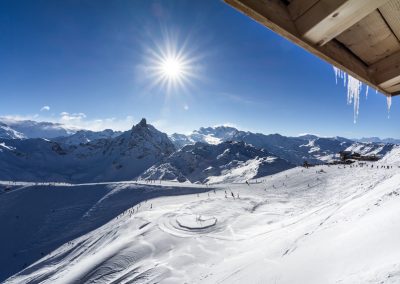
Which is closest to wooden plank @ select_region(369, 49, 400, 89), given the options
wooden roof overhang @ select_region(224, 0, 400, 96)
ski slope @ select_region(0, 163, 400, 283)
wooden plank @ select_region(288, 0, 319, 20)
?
wooden roof overhang @ select_region(224, 0, 400, 96)

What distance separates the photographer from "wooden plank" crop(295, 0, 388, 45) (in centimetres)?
201

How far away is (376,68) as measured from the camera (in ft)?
11.7

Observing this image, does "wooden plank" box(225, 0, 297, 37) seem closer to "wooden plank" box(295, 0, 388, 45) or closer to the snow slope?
"wooden plank" box(295, 0, 388, 45)

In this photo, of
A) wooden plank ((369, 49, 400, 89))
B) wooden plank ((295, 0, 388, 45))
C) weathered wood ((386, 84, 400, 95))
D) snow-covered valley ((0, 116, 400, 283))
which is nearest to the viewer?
wooden plank ((295, 0, 388, 45))

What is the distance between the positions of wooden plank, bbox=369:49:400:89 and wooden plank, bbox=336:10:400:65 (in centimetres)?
8

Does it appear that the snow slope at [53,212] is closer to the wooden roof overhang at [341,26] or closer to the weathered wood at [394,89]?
the weathered wood at [394,89]

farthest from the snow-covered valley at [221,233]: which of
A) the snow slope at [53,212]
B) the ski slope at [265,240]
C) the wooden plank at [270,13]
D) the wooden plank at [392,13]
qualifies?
the wooden plank at [270,13]

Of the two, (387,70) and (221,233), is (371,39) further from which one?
(221,233)

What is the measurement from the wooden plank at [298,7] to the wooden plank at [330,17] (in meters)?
0.03

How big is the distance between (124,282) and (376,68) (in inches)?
646

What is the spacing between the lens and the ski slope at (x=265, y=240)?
17.1 feet

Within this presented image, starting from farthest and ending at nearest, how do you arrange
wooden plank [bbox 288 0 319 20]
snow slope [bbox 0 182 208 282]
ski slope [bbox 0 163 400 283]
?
snow slope [bbox 0 182 208 282]
ski slope [bbox 0 163 400 283]
wooden plank [bbox 288 0 319 20]

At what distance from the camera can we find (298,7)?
2.32 meters

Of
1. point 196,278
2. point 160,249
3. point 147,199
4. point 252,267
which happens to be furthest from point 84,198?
point 252,267
